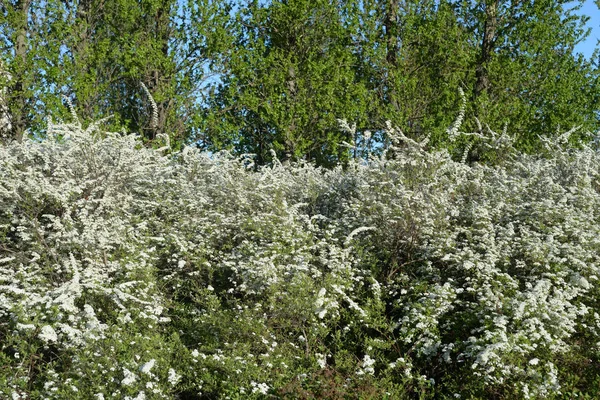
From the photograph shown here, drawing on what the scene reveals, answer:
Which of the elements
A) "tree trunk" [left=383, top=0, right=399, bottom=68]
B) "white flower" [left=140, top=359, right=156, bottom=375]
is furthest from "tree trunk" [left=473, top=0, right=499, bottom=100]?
"white flower" [left=140, top=359, right=156, bottom=375]

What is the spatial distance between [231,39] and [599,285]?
8.60 metres

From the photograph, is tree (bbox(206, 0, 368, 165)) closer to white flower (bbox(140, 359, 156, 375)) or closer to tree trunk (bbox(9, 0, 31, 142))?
tree trunk (bbox(9, 0, 31, 142))

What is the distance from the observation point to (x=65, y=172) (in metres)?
6.43

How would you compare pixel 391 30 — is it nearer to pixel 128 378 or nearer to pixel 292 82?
pixel 292 82

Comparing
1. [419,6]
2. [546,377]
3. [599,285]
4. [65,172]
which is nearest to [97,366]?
[65,172]

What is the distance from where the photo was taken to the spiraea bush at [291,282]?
460 cm

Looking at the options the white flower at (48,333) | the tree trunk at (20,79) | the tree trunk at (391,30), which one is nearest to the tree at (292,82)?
the tree trunk at (391,30)

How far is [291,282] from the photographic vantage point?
5.17m

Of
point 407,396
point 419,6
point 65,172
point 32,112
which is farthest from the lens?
point 419,6

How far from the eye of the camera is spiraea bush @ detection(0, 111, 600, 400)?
181 inches

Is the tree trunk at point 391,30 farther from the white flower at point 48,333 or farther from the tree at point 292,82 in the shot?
the white flower at point 48,333

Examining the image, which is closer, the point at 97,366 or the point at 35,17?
the point at 97,366

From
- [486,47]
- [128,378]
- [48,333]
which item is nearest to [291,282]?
[128,378]

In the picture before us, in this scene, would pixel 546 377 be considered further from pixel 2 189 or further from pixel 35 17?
pixel 35 17
